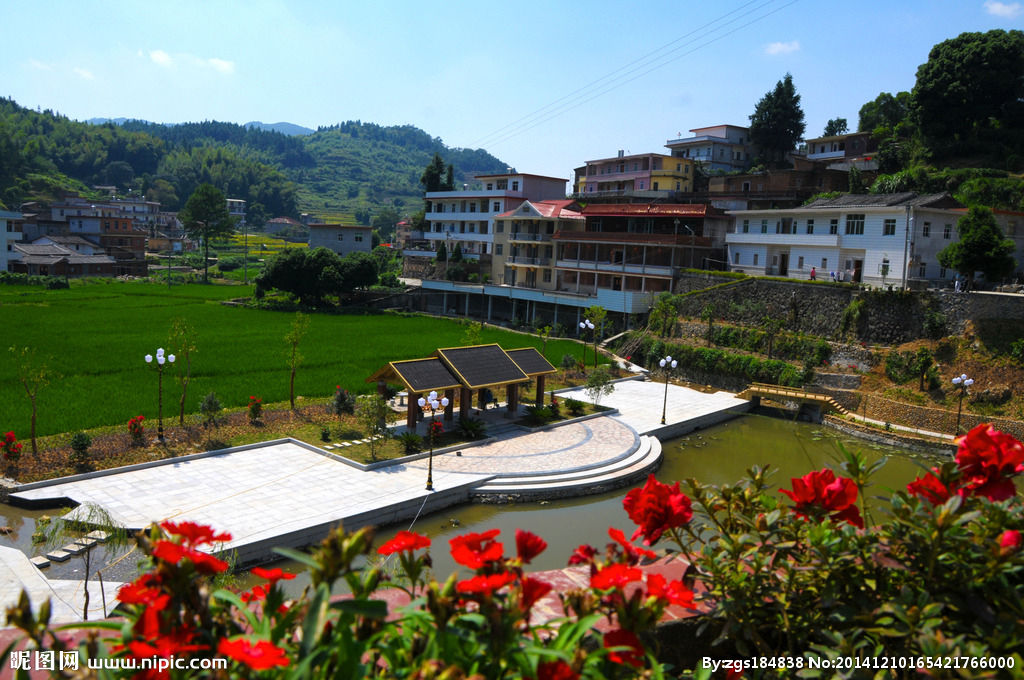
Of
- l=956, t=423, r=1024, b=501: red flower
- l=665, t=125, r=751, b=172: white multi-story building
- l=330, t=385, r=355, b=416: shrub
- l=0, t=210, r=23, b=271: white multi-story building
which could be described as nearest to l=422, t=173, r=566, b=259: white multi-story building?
l=665, t=125, r=751, b=172: white multi-story building

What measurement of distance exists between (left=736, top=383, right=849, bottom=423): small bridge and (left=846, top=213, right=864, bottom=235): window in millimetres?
10116

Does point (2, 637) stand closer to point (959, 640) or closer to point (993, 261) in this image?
point (959, 640)

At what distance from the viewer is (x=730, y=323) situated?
1336 inches

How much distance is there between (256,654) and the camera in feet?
6.26

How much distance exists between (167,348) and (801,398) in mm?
24638

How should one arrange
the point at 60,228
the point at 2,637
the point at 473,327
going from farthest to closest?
the point at 60,228 → the point at 473,327 → the point at 2,637

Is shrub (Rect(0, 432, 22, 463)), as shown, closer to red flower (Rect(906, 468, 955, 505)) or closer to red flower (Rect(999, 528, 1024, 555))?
red flower (Rect(906, 468, 955, 505))

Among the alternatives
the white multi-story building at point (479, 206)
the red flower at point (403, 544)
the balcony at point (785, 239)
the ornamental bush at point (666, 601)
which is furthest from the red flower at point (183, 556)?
the white multi-story building at point (479, 206)

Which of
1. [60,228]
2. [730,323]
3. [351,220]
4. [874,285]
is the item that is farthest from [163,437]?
[351,220]

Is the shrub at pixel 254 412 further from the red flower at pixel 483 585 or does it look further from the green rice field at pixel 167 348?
the red flower at pixel 483 585

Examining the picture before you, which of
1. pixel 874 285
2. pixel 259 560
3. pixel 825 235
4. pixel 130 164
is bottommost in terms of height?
pixel 259 560

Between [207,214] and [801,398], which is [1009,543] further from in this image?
[207,214]

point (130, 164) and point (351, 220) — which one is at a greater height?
point (130, 164)

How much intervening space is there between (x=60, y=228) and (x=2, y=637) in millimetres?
81287
